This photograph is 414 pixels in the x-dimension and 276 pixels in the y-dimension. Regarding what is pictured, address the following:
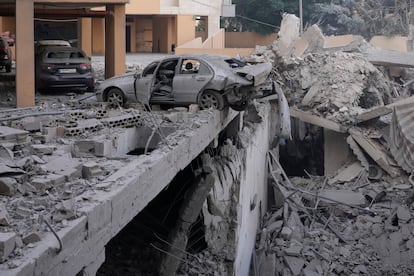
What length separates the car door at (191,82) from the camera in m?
14.0

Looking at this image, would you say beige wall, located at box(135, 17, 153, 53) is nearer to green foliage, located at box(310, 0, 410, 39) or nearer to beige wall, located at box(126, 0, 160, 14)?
beige wall, located at box(126, 0, 160, 14)

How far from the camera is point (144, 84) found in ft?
48.3

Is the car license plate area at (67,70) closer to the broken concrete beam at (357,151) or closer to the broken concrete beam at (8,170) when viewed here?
the broken concrete beam at (357,151)

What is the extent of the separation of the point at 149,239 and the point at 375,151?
1020 cm

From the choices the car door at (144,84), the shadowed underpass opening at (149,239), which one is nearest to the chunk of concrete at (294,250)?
the shadowed underpass opening at (149,239)

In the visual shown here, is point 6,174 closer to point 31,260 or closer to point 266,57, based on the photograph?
point 31,260

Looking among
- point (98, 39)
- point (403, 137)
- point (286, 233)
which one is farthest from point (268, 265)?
point (98, 39)

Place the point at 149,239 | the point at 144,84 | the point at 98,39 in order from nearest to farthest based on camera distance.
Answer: the point at 149,239 < the point at 144,84 < the point at 98,39

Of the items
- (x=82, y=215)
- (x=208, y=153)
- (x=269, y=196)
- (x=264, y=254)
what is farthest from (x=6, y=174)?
(x=269, y=196)

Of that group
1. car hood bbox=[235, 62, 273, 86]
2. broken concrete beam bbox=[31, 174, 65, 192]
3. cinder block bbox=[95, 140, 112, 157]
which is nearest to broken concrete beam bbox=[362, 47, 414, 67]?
car hood bbox=[235, 62, 273, 86]

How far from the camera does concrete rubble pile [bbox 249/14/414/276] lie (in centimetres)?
1606

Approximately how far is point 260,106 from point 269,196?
3207 millimetres

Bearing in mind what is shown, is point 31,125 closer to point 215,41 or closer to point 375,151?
point 375,151

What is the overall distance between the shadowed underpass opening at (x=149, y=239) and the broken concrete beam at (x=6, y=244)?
24.7 feet
